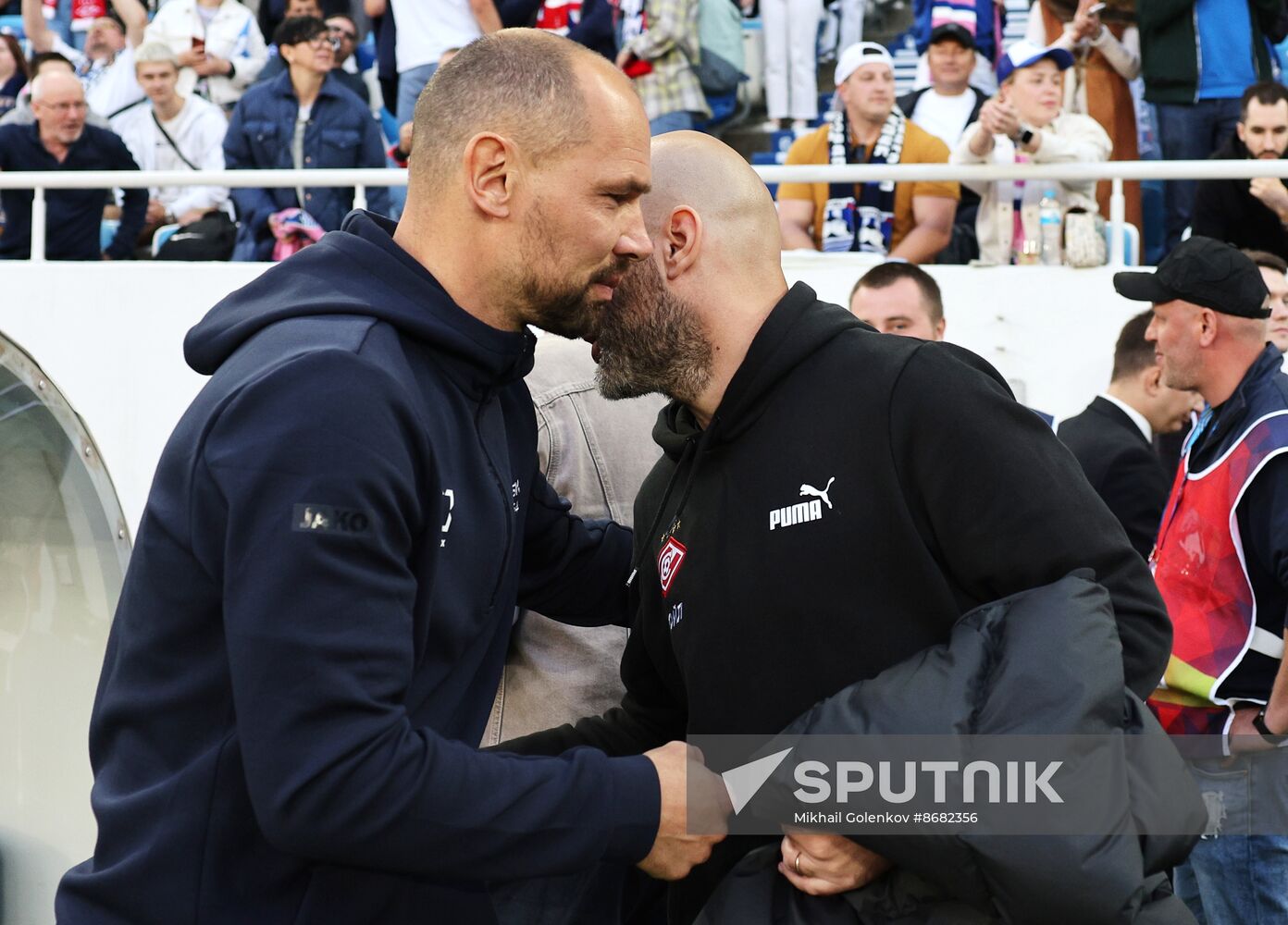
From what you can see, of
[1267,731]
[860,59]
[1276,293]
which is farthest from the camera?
[860,59]

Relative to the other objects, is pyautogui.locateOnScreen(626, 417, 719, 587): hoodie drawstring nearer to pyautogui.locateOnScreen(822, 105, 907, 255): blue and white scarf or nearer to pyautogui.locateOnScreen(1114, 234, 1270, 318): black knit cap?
pyautogui.locateOnScreen(1114, 234, 1270, 318): black knit cap

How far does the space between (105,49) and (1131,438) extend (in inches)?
312

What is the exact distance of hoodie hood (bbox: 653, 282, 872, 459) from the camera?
222 cm

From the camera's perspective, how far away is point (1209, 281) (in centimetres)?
441

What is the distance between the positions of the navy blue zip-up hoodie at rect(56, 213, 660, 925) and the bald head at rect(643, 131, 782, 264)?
41 centimetres

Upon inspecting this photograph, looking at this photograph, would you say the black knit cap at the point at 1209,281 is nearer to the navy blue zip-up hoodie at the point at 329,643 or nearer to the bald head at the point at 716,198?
the bald head at the point at 716,198

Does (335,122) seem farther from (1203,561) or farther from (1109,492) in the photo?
(1203,561)

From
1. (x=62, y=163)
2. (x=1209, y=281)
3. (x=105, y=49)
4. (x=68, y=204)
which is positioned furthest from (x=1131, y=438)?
(x=105, y=49)

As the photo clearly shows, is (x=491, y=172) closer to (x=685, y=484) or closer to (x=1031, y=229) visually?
(x=685, y=484)

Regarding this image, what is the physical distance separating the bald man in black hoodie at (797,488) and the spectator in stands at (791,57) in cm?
655

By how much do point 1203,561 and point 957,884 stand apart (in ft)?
7.83

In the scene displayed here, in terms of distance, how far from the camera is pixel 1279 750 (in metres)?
3.85

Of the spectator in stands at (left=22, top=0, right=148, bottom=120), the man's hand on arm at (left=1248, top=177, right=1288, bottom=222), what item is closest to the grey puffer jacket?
the man's hand on arm at (left=1248, top=177, right=1288, bottom=222)

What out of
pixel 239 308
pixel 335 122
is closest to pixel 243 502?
pixel 239 308
